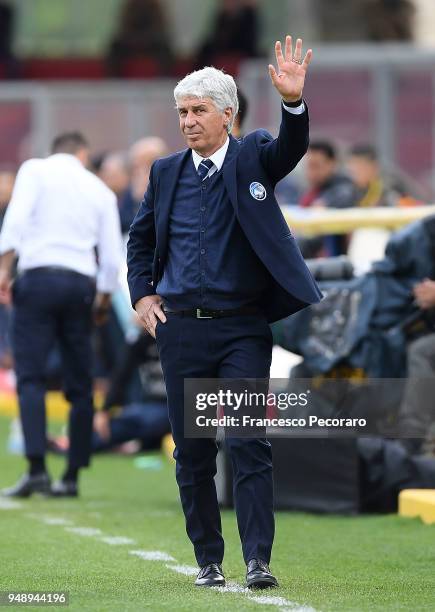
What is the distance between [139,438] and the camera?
13898 millimetres

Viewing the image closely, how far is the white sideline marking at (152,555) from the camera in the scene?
8.13 m

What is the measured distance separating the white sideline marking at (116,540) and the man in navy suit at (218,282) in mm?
1534

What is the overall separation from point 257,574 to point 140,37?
15.2 metres

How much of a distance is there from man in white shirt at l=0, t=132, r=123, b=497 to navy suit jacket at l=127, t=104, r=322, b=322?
3.74m

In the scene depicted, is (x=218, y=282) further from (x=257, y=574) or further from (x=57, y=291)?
(x=57, y=291)

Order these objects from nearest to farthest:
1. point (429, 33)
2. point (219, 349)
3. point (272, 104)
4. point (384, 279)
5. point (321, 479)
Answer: point (219, 349) < point (321, 479) < point (384, 279) < point (272, 104) < point (429, 33)

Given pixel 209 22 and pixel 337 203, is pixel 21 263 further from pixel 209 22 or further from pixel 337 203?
pixel 209 22

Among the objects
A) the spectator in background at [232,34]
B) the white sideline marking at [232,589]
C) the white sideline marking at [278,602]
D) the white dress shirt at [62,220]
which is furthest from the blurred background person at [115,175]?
the white sideline marking at [278,602]

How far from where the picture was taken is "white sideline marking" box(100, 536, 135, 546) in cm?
876

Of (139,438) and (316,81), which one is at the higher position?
(316,81)

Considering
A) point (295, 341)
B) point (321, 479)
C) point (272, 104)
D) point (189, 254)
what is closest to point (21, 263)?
point (295, 341)

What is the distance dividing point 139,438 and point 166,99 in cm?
745
